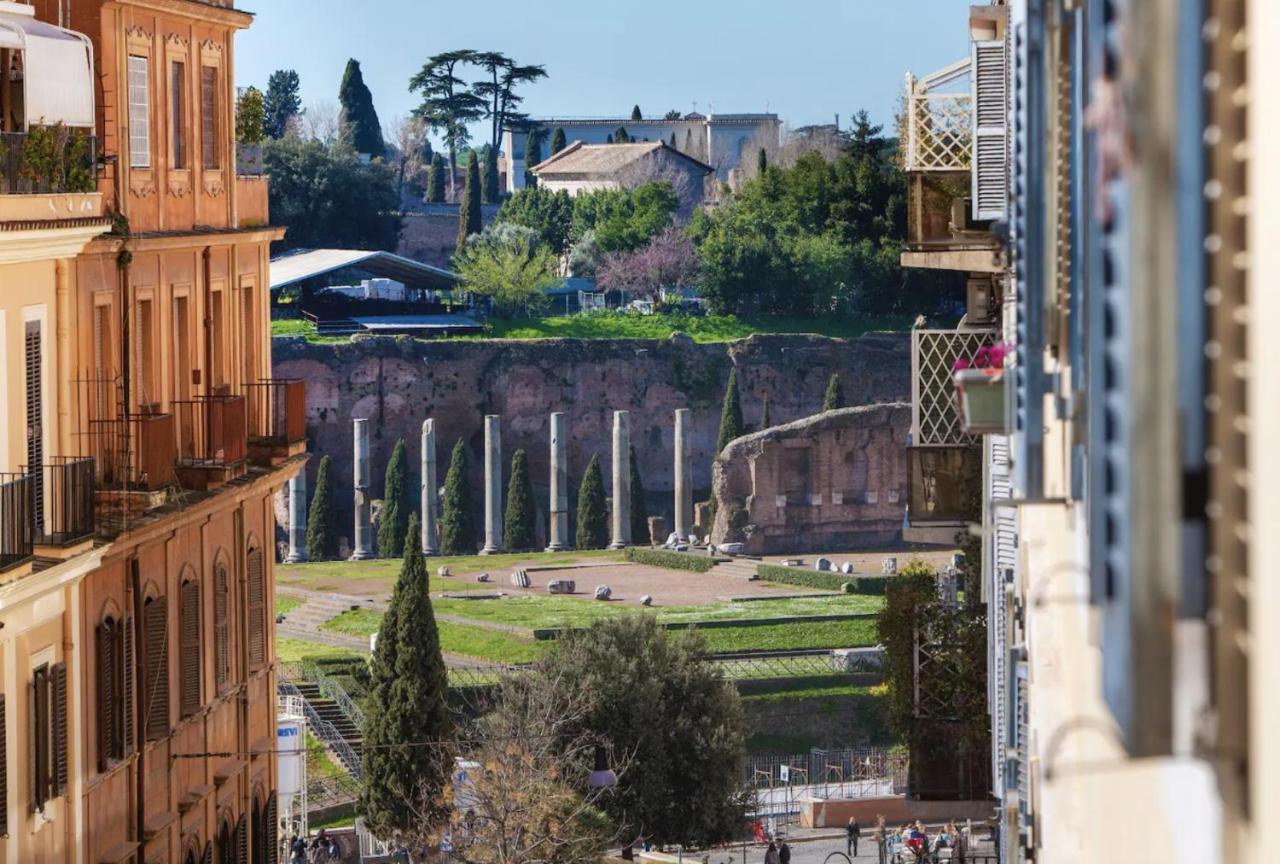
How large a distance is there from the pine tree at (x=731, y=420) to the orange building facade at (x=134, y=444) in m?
44.9

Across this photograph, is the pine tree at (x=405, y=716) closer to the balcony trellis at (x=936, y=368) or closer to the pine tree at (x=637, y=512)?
the balcony trellis at (x=936, y=368)

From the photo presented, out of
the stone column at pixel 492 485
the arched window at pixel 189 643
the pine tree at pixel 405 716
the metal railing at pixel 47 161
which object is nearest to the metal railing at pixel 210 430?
the arched window at pixel 189 643

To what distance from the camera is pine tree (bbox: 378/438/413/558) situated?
189 ft

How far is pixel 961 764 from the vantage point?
58.0ft

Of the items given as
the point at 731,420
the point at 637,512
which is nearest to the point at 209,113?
the point at 637,512

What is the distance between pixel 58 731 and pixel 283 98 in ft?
276

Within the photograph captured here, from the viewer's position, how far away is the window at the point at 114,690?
13.2 meters

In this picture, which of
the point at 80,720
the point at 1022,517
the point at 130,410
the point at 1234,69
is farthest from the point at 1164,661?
the point at 130,410

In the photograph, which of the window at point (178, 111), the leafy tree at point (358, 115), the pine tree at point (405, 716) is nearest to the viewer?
the window at point (178, 111)

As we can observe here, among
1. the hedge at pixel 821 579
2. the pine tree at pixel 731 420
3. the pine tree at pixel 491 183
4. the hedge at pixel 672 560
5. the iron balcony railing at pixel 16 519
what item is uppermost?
the pine tree at pixel 491 183

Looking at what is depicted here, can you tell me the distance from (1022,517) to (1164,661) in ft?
17.9

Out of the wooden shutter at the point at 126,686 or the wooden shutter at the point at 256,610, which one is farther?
the wooden shutter at the point at 256,610

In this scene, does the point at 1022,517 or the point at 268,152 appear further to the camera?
the point at 268,152

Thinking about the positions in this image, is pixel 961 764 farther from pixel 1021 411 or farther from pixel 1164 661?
pixel 1164 661
